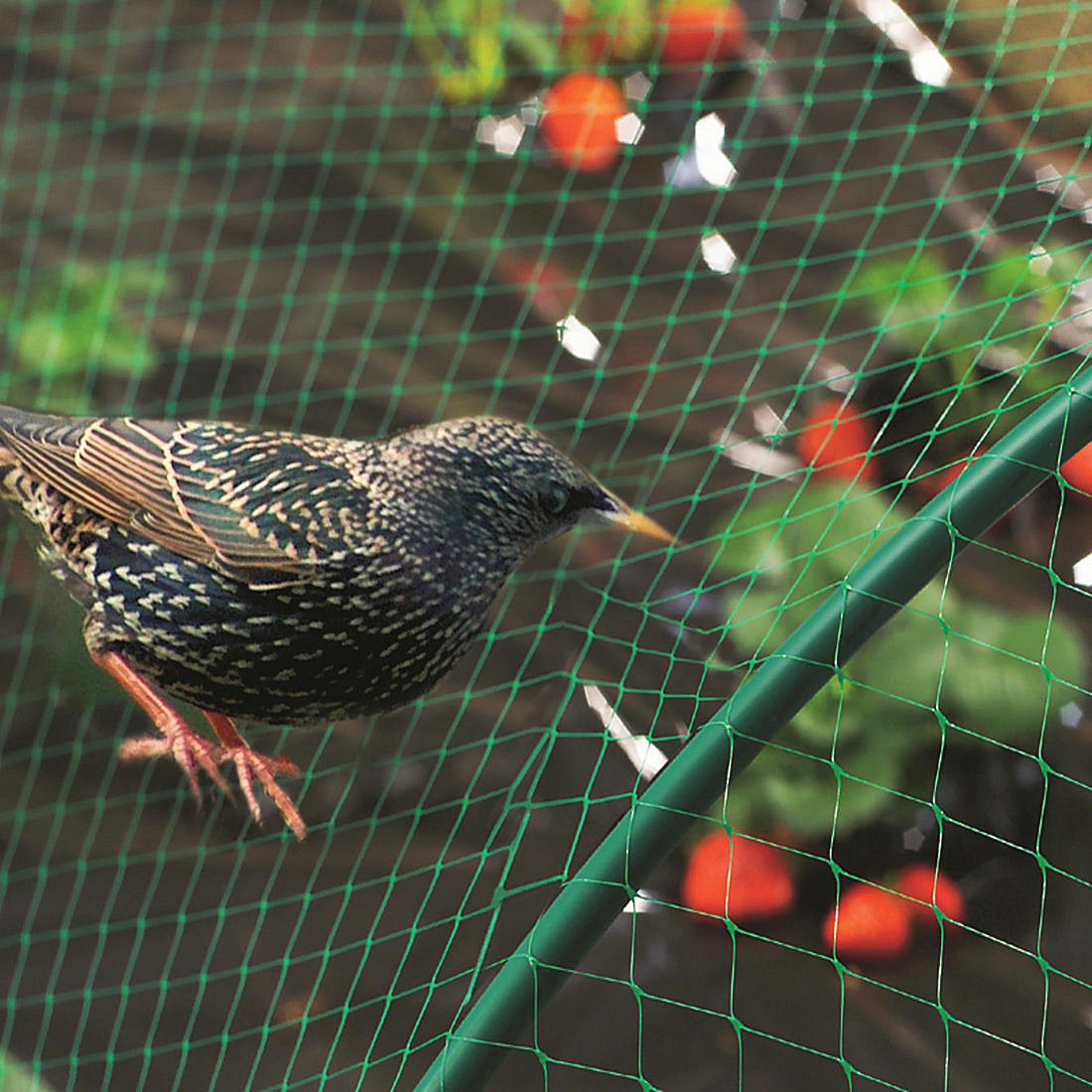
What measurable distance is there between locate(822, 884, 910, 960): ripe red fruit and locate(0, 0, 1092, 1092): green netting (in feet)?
0.06

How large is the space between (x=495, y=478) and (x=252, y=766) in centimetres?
71

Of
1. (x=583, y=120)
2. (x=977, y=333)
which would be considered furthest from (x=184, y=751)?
(x=583, y=120)

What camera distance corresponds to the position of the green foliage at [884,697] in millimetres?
2277

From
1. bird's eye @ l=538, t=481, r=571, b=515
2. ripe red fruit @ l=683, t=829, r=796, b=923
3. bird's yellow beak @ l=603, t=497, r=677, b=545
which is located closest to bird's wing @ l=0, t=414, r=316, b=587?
bird's eye @ l=538, t=481, r=571, b=515

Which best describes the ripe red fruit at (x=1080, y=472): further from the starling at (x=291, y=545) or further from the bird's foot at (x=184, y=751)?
the bird's foot at (x=184, y=751)

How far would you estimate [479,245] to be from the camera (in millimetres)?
3023

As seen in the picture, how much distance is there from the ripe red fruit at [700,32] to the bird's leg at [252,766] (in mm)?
1760

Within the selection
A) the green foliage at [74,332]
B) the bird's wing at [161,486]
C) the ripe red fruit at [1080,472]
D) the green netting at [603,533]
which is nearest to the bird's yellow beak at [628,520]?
the green netting at [603,533]

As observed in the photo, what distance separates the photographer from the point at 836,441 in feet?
8.73

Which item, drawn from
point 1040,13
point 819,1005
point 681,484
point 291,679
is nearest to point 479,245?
point 681,484

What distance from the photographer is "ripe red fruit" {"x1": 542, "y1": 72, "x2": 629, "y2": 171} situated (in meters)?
3.10

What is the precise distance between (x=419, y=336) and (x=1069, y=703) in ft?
4.68

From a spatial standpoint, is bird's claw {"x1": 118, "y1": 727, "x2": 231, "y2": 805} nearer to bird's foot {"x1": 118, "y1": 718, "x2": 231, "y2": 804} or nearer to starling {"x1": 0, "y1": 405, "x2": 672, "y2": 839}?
bird's foot {"x1": 118, "y1": 718, "x2": 231, "y2": 804}

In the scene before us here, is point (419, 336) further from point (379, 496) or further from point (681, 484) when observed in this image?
point (379, 496)
